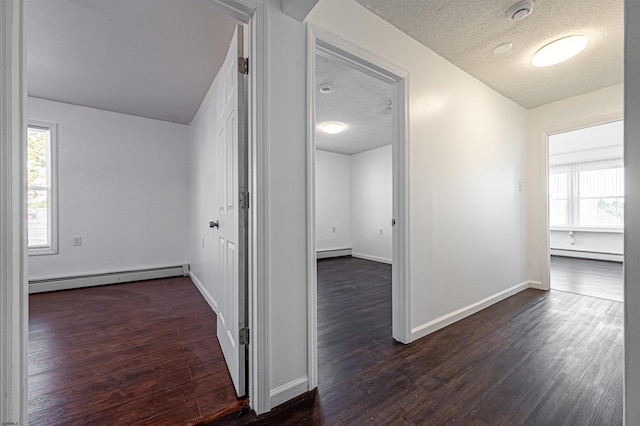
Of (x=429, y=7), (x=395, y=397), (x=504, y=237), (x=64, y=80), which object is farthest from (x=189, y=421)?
(x=64, y=80)

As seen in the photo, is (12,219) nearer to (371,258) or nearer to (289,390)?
(289,390)

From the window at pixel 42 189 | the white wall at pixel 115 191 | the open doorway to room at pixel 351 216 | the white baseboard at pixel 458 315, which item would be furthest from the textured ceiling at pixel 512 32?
the window at pixel 42 189

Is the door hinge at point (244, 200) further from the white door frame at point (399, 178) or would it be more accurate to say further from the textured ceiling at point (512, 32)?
the textured ceiling at point (512, 32)

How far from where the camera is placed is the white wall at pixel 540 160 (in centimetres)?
314

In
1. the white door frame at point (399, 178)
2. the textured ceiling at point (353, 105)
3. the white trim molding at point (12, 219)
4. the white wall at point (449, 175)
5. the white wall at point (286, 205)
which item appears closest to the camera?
the white trim molding at point (12, 219)

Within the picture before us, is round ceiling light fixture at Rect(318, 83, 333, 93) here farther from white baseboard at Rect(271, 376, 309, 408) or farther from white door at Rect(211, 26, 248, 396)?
white baseboard at Rect(271, 376, 309, 408)

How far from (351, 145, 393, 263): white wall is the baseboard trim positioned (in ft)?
0.67

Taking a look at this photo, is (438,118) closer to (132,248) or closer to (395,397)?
(395,397)

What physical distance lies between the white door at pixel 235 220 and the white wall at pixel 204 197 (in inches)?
26.5

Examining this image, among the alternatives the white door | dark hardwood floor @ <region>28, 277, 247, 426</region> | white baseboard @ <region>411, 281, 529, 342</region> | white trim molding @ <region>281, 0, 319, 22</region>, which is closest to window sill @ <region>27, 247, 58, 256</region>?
dark hardwood floor @ <region>28, 277, 247, 426</region>

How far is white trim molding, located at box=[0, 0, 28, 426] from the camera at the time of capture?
79 centimetres

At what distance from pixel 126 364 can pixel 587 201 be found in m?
8.61

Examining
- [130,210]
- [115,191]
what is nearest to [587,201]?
[130,210]

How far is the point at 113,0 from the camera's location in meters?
1.74
